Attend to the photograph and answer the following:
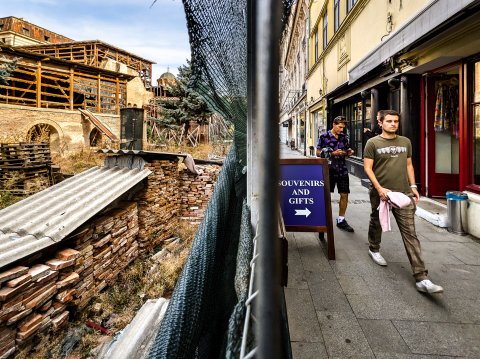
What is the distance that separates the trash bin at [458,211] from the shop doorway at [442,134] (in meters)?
1.62

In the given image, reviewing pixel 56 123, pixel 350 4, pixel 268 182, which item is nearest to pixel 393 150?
pixel 268 182

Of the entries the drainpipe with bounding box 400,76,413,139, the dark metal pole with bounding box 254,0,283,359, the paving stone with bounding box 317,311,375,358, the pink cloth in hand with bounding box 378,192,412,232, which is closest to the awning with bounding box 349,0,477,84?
the drainpipe with bounding box 400,76,413,139

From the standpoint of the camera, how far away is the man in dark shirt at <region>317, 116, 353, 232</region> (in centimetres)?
470

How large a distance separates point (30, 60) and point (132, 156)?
48.8 feet

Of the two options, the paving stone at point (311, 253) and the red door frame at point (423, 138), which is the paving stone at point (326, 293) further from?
the red door frame at point (423, 138)

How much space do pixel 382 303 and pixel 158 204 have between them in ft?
22.8

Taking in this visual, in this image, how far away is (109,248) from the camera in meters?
6.54

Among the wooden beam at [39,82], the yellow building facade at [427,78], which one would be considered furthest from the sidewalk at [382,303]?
the wooden beam at [39,82]

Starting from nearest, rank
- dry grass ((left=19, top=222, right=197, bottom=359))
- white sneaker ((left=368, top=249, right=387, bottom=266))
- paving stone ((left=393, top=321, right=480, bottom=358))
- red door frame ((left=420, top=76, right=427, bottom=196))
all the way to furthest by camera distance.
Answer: paving stone ((left=393, top=321, right=480, bottom=358)) < white sneaker ((left=368, top=249, right=387, bottom=266)) < dry grass ((left=19, top=222, right=197, bottom=359)) < red door frame ((left=420, top=76, right=427, bottom=196))

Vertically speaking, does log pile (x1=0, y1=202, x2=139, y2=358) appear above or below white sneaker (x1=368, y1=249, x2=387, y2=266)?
below

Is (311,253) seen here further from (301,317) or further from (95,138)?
(95,138)

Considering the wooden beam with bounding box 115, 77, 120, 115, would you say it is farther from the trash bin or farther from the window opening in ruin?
the trash bin

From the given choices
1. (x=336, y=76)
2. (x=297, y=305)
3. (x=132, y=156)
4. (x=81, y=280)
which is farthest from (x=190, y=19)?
(x=336, y=76)

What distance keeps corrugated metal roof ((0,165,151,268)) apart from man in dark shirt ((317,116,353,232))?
425 centimetres
